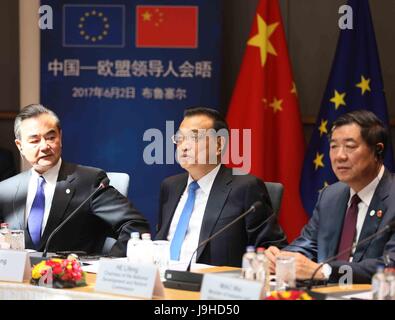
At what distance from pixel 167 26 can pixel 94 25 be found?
51cm

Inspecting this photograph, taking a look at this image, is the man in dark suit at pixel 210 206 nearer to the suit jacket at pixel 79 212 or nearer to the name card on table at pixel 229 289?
the suit jacket at pixel 79 212

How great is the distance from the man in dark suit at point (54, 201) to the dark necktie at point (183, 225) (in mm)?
229

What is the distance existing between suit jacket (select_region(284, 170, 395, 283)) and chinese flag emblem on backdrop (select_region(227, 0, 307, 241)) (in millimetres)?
1545

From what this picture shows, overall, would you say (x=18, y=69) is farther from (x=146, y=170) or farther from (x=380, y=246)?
(x=380, y=246)

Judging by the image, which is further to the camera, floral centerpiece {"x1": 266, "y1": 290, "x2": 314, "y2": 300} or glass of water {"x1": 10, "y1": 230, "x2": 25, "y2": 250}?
glass of water {"x1": 10, "y1": 230, "x2": 25, "y2": 250}

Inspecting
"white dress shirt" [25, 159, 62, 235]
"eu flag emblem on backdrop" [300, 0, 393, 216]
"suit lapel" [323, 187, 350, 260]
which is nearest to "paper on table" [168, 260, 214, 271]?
"suit lapel" [323, 187, 350, 260]

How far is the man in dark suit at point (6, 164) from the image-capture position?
5.95 meters

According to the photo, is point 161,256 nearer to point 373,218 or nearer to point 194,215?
point 194,215

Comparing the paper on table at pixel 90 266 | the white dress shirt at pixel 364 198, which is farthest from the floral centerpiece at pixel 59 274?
the white dress shirt at pixel 364 198

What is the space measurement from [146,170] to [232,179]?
1.62 metres

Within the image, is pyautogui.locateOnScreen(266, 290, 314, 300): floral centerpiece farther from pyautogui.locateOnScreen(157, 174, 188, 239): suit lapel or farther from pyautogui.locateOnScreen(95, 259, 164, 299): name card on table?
pyautogui.locateOnScreen(157, 174, 188, 239): suit lapel

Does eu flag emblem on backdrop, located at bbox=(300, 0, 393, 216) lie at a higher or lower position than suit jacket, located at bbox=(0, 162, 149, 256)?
higher

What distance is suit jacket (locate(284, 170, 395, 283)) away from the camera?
3500 mm
